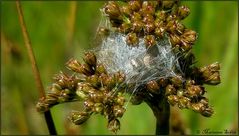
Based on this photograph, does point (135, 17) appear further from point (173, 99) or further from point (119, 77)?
point (173, 99)

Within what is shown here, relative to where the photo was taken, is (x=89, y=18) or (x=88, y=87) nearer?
(x=88, y=87)

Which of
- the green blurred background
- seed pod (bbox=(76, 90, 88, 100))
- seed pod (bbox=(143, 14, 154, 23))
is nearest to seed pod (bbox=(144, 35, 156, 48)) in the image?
seed pod (bbox=(143, 14, 154, 23))

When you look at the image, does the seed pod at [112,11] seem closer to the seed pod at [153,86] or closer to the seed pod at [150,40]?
the seed pod at [150,40]

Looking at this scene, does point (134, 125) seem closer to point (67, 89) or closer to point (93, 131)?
point (93, 131)

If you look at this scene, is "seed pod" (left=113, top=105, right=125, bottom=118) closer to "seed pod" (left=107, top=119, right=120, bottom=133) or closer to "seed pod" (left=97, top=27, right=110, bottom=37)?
"seed pod" (left=107, top=119, right=120, bottom=133)

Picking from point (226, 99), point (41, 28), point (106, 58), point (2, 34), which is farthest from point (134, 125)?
point (106, 58)

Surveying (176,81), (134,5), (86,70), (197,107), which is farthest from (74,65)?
(197,107)

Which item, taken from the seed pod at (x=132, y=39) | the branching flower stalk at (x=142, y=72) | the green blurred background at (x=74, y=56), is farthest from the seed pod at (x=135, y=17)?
the green blurred background at (x=74, y=56)
